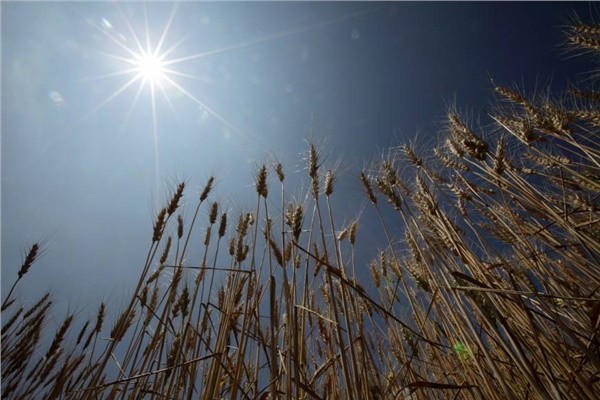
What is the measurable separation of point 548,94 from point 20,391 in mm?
5395

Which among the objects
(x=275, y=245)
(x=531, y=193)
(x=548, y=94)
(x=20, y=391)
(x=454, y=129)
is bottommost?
(x=20, y=391)

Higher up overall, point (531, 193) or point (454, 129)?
point (454, 129)

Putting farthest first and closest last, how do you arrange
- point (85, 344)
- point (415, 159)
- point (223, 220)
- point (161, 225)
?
point (85, 344), point (223, 220), point (415, 159), point (161, 225)

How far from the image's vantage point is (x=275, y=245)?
2.09 m

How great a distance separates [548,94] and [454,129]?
3.33 feet

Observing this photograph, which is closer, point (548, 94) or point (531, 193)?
point (531, 193)

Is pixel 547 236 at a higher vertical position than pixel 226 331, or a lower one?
higher

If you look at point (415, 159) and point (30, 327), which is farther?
point (30, 327)

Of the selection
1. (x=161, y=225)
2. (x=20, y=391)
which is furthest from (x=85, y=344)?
Answer: (x=161, y=225)

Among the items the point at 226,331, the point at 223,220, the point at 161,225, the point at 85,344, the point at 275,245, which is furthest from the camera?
the point at 85,344

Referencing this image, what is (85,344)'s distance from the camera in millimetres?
2664

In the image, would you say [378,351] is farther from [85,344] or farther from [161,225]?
[85,344]

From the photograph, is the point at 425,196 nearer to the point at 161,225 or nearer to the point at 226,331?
the point at 226,331

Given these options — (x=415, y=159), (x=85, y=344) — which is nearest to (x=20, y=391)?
(x=85, y=344)
